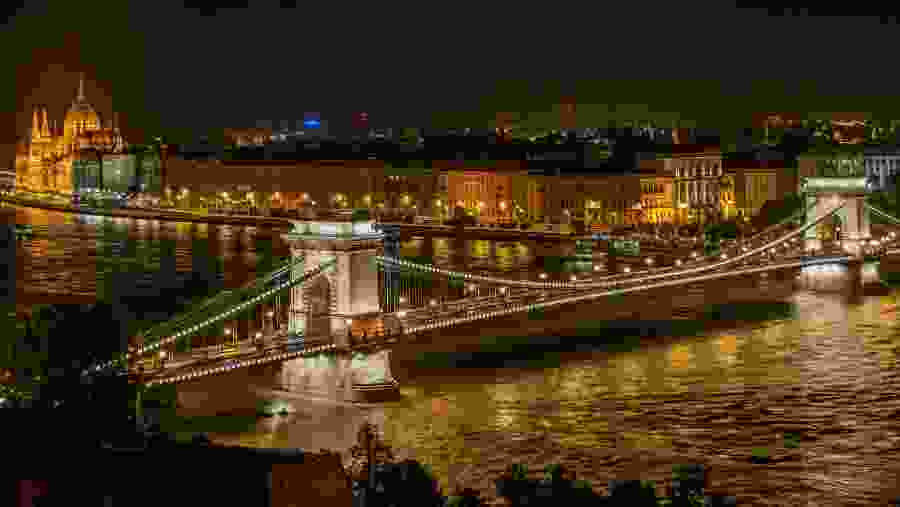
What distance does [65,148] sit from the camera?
174 ft

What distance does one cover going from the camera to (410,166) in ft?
123

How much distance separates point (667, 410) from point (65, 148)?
43.6 metres

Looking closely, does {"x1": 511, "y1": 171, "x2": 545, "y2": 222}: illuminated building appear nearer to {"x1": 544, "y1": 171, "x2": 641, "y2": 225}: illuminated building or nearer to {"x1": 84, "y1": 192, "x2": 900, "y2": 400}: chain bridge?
{"x1": 544, "y1": 171, "x2": 641, "y2": 225}: illuminated building

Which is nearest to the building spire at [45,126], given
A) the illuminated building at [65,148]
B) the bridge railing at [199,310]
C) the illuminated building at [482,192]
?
the illuminated building at [65,148]

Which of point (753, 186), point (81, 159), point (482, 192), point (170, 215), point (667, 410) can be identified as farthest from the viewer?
point (81, 159)

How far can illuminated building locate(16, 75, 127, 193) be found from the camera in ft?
166

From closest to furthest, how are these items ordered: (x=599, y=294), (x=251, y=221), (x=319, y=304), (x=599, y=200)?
(x=319, y=304) < (x=599, y=294) < (x=599, y=200) < (x=251, y=221)

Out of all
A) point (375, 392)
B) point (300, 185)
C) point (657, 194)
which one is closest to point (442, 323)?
point (375, 392)

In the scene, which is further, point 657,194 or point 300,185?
point 300,185

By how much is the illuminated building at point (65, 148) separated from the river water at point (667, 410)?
36.2 metres

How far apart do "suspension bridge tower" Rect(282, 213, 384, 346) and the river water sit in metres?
0.52

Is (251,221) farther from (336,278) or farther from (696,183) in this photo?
(336,278)

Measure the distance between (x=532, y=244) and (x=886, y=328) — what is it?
12.5 metres

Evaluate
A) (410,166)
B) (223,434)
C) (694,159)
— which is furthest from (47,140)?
(223,434)
